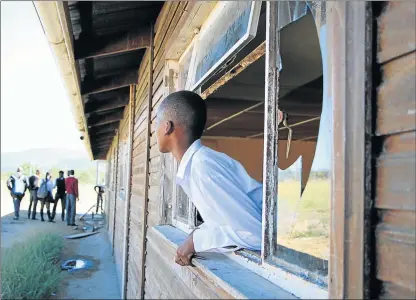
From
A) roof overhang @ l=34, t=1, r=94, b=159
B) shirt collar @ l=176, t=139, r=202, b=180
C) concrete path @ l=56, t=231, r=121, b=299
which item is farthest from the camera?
concrete path @ l=56, t=231, r=121, b=299

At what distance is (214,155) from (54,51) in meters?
2.48

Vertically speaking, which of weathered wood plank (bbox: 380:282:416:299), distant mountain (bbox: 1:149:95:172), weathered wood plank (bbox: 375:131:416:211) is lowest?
weathered wood plank (bbox: 380:282:416:299)

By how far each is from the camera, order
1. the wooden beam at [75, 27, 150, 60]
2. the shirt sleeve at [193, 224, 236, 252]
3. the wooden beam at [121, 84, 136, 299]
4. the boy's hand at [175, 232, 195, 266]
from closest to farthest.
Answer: the shirt sleeve at [193, 224, 236, 252] → the boy's hand at [175, 232, 195, 266] → the wooden beam at [75, 27, 150, 60] → the wooden beam at [121, 84, 136, 299]

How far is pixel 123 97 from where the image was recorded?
8.66 meters

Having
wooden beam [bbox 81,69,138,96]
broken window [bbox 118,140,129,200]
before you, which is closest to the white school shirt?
wooden beam [bbox 81,69,138,96]

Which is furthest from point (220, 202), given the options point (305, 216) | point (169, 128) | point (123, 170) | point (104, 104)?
point (123, 170)

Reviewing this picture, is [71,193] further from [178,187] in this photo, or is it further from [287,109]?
[178,187]

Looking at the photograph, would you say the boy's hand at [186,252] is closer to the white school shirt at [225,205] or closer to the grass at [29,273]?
the white school shirt at [225,205]

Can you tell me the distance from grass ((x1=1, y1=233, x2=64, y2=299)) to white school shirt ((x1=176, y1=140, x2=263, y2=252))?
5605mm

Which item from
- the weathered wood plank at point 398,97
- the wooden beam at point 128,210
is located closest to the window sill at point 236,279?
the weathered wood plank at point 398,97

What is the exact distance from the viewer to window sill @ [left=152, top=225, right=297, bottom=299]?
1.20 metres

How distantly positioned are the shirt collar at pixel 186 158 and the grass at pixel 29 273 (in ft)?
17.8

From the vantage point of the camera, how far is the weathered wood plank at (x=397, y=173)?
2.64 ft

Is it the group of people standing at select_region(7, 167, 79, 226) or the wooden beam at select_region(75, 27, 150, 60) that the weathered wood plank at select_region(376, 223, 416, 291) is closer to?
the wooden beam at select_region(75, 27, 150, 60)
